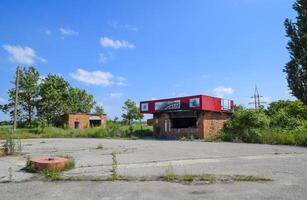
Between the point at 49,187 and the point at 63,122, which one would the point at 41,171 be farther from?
the point at 63,122

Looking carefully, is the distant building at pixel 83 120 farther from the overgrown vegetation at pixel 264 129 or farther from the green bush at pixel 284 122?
the green bush at pixel 284 122

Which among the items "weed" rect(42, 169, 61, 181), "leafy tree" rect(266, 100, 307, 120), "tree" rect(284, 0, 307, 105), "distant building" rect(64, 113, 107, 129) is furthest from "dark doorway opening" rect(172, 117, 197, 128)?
"weed" rect(42, 169, 61, 181)

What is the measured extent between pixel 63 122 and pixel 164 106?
23788 mm

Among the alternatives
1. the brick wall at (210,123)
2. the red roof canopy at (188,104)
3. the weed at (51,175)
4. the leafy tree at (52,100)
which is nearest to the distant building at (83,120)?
the leafy tree at (52,100)

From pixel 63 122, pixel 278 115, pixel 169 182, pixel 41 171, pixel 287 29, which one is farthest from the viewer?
pixel 63 122

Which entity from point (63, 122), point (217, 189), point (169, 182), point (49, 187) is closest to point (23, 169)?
point (49, 187)

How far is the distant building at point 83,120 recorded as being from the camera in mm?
53241

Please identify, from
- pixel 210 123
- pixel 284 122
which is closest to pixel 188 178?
pixel 210 123

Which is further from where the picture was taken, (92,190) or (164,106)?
(164,106)

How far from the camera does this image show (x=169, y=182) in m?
9.05

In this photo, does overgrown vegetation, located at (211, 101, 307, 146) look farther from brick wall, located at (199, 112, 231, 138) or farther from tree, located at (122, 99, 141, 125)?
tree, located at (122, 99, 141, 125)

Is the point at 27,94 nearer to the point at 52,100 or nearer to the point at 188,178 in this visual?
the point at 52,100

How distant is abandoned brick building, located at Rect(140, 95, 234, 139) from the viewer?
A: 1324 inches

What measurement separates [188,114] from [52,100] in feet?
91.8
